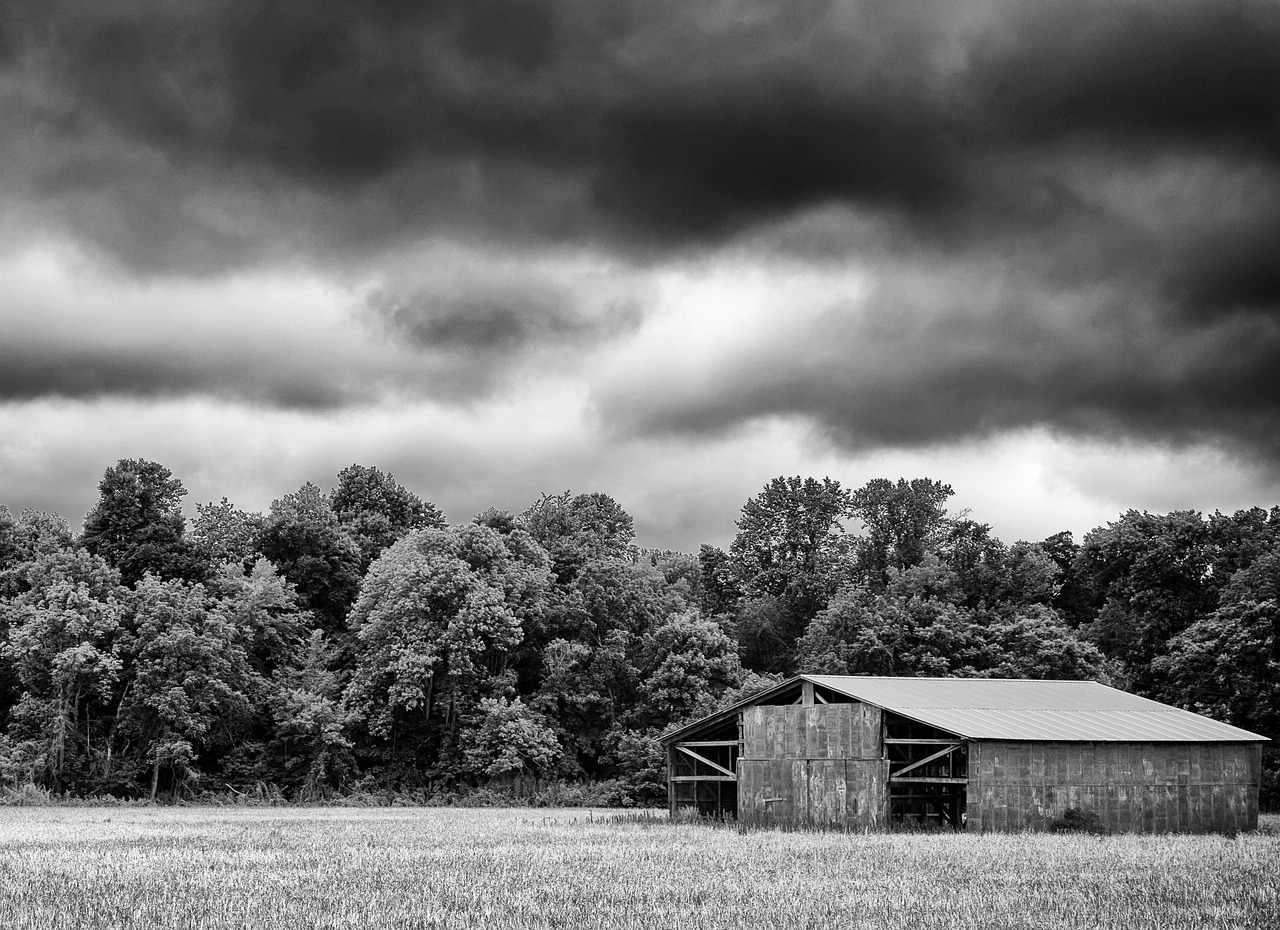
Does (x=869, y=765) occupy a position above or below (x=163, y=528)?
below

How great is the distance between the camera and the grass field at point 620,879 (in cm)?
2133

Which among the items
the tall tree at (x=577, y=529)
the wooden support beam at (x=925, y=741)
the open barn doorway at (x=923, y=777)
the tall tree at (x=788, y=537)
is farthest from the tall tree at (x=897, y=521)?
the wooden support beam at (x=925, y=741)

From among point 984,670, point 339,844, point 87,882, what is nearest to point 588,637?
point 984,670

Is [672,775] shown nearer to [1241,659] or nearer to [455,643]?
[455,643]

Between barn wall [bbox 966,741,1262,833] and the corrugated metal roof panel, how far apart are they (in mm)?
467

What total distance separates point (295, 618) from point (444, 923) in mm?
62546

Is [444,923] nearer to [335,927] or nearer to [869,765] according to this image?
[335,927]

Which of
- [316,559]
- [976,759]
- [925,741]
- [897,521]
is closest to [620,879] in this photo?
[976,759]

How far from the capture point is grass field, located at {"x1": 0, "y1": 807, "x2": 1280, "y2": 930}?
2133 cm

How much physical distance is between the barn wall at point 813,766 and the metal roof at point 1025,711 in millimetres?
886

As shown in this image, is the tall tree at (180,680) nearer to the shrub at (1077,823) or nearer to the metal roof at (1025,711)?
the metal roof at (1025,711)

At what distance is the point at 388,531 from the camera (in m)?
97.4

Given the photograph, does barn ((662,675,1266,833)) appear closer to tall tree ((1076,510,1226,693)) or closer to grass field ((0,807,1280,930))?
grass field ((0,807,1280,930))

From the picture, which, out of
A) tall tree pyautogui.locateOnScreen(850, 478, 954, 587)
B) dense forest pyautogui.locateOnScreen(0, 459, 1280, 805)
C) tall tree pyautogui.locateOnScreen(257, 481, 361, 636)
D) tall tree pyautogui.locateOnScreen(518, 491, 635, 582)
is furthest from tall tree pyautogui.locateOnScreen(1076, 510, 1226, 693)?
tall tree pyautogui.locateOnScreen(257, 481, 361, 636)
